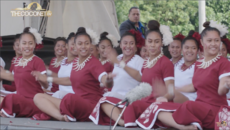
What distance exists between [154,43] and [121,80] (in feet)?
2.08

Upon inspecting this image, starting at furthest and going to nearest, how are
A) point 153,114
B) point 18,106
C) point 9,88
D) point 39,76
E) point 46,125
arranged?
point 9,88 → point 18,106 → point 39,76 → point 46,125 → point 153,114

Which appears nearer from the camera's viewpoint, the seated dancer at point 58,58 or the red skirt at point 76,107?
the red skirt at point 76,107

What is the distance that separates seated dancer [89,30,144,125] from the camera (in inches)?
157

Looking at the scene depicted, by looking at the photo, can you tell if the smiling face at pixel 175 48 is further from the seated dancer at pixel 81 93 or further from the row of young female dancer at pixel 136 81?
the seated dancer at pixel 81 93

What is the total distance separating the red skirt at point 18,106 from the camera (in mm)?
4746

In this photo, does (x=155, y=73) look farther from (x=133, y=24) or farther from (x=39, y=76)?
(x=133, y=24)

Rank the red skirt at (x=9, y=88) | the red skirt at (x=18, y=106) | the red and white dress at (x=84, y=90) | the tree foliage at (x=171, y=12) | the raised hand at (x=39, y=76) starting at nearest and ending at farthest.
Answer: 1. the red and white dress at (x=84, y=90)
2. the raised hand at (x=39, y=76)
3. the red skirt at (x=18, y=106)
4. the red skirt at (x=9, y=88)
5. the tree foliage at (x=171, y=12)

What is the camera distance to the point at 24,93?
4867 millimetres

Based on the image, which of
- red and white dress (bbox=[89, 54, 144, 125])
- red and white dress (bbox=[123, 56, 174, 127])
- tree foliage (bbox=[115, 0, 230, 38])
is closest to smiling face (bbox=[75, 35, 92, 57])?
red and white dress (bbox=[89, 54, 144, 125])

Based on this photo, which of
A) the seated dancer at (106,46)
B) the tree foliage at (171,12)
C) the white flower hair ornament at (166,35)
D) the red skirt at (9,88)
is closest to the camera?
the white flower hair ornament at (166,35)

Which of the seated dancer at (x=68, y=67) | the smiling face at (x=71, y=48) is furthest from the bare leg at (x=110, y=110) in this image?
the smiling face at (x=71, y=48)

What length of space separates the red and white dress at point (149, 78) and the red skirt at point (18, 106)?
1527mm

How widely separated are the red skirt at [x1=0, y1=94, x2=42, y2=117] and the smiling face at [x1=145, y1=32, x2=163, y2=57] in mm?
1744

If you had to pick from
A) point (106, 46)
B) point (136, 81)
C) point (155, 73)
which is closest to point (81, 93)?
point (136, 81)
